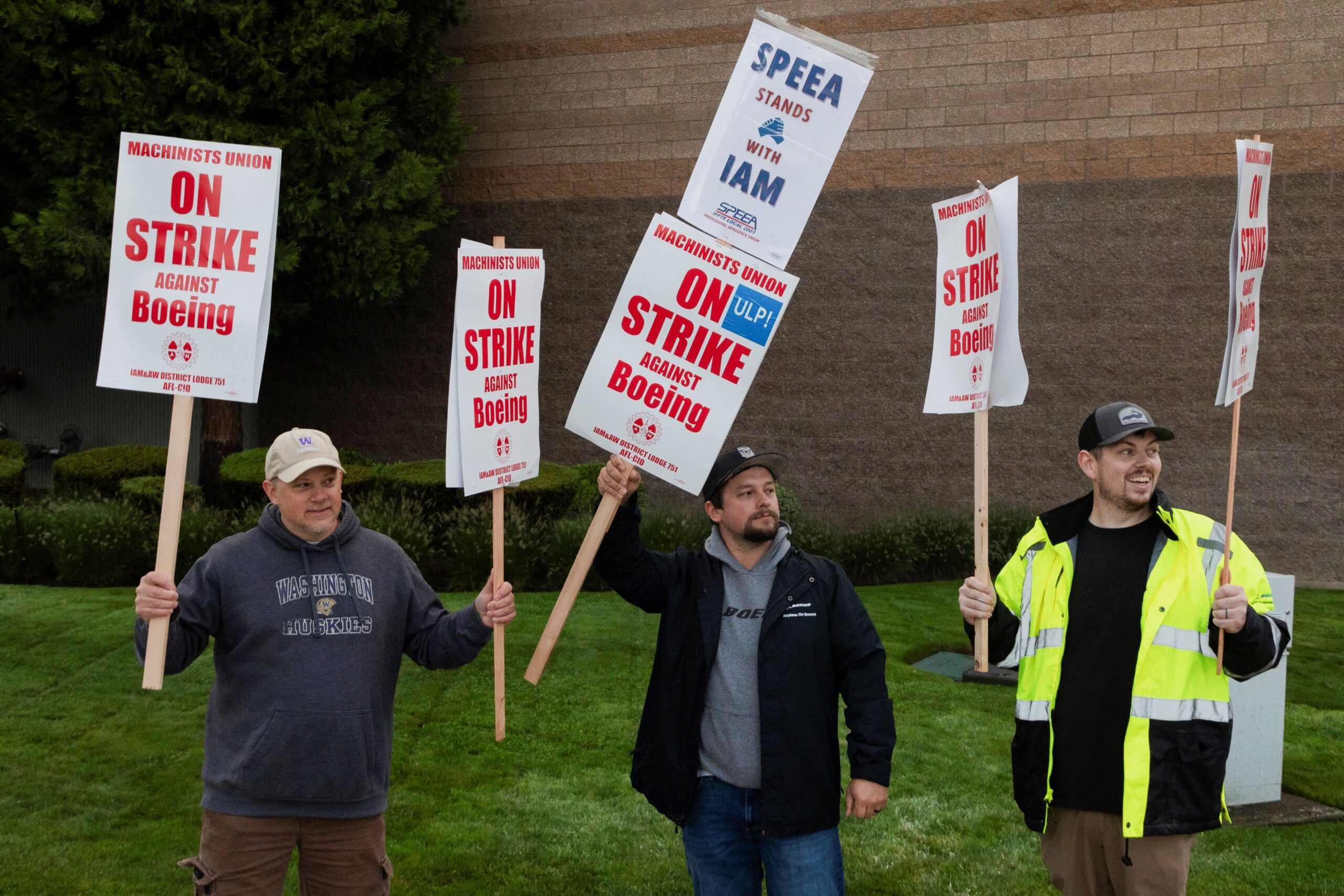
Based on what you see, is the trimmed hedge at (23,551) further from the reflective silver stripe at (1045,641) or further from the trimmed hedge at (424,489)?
the reflective silver stripe at (1045,641)

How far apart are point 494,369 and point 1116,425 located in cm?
193

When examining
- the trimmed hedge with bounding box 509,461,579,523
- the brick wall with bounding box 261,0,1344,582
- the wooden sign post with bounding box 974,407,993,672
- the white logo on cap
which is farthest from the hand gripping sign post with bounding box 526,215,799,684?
the brick wall with bounding box 261,0,1344,582

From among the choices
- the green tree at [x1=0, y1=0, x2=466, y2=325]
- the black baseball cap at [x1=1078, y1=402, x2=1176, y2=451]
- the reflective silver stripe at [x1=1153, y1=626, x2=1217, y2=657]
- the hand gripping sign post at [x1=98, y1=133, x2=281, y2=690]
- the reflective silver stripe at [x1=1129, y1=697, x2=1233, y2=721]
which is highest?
the green tree at [x1=0, y1=0, x2=466, y2=325]

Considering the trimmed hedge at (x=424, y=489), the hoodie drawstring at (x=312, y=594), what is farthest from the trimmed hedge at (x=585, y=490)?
the hoodie drawstring at (x=312, y=594)

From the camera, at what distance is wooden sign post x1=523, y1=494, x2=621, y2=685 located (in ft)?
12.5

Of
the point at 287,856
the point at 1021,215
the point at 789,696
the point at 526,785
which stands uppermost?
the point at 1021,215

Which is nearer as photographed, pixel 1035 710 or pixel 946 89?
pixel 1035 710

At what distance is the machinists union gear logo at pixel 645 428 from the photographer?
4062 millimetres

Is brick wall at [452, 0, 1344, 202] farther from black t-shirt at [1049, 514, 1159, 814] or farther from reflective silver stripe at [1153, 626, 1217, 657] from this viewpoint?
reflective silver stripe at [1153, 626, 1217, 657]

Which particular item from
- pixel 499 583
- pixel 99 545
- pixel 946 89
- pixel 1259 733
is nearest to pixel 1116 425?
pixel 499 583

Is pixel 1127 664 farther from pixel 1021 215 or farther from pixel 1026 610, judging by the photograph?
pixel 1021 215

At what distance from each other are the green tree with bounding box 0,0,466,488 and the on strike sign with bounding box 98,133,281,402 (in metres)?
10.2

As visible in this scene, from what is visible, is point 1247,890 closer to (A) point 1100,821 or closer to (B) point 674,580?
(A) point 1100,821

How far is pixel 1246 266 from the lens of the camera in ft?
13.1
